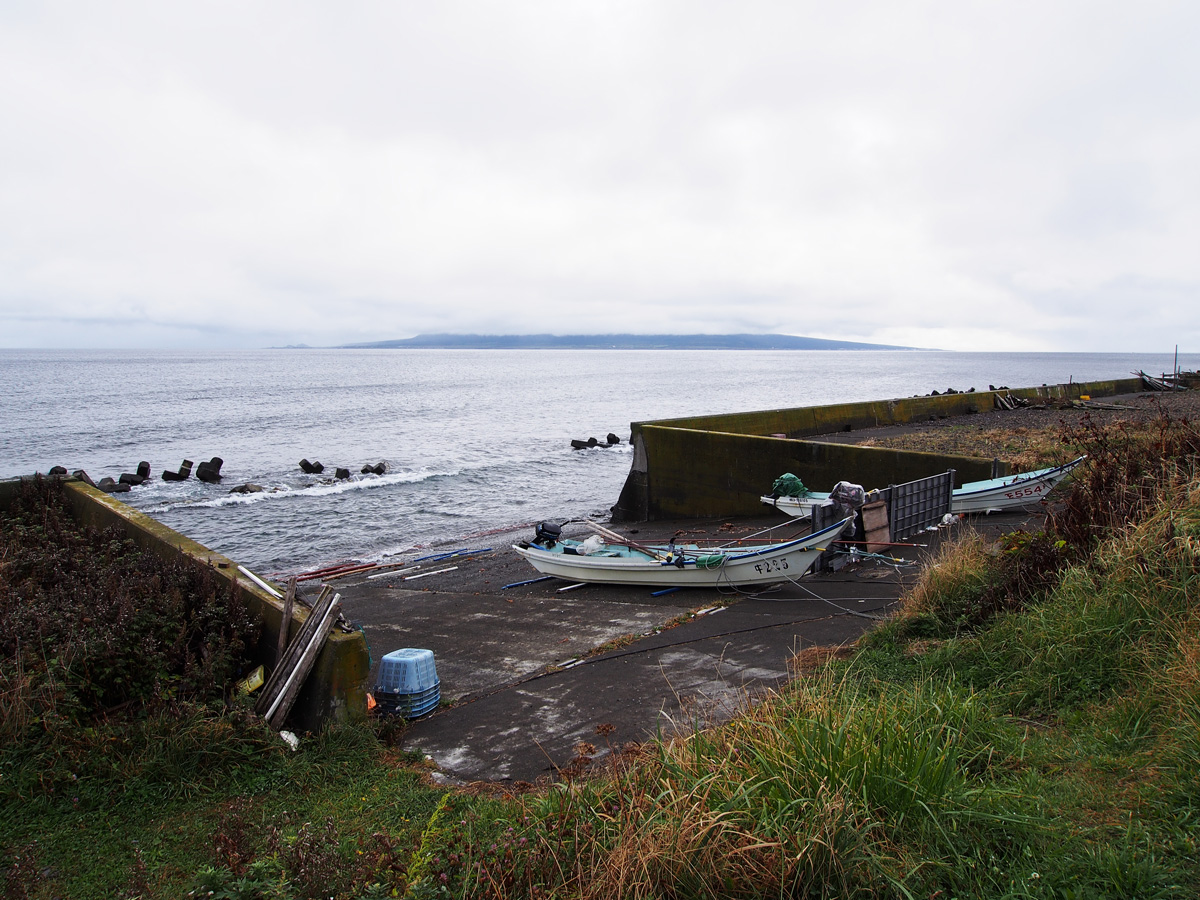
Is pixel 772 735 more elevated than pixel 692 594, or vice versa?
pixel 772 735

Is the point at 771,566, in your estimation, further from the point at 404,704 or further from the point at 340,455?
the point at 340,455

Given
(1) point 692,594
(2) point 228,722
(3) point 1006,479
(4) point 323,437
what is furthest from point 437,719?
(4) point 323,437

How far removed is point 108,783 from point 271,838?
1703mm

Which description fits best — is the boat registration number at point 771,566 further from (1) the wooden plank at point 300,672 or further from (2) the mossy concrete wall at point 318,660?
(1) the wooden plank at point 300,672

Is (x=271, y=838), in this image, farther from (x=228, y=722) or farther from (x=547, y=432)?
(x=547, y=432)

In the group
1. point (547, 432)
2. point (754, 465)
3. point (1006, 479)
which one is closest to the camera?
point (1006, 479)

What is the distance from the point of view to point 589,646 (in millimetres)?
9367

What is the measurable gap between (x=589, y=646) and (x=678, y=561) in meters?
2.66

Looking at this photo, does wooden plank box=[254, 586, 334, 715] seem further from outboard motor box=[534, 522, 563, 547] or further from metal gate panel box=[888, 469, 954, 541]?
metal gate panel box=[888, 469, 954, 541]

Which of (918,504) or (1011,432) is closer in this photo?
(918,504)

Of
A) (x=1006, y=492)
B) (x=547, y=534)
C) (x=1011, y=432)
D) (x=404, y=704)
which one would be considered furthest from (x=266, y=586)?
(x=1011, y=432)

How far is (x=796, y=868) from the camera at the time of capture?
3.09 m

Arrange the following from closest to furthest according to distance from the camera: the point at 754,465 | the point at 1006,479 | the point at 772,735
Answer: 1. the point at 772,735
2. the point at 1006,479
3. the point at 754,465

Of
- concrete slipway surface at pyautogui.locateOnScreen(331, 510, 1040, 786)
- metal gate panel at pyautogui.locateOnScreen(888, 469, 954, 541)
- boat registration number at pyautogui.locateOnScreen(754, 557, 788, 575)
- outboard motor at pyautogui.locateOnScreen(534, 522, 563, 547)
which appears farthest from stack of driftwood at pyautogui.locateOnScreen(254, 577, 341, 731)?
metal gate panel at pyautogui.locateOnScreen(888, 469, 954, 541)
